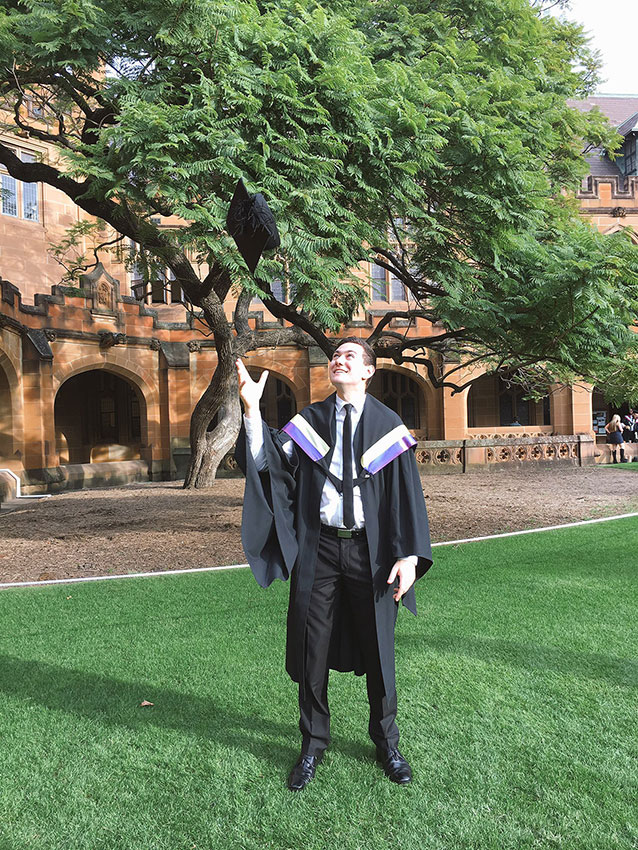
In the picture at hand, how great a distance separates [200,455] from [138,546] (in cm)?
668

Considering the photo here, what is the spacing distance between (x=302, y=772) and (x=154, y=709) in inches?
45.0

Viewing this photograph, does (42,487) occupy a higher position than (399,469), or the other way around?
(399,469)

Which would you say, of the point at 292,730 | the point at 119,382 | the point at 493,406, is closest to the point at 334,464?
the point at 292,730

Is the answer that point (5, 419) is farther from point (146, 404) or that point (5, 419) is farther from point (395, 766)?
point (395, 766)

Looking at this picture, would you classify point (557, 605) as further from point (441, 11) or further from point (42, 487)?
point (42, 487)

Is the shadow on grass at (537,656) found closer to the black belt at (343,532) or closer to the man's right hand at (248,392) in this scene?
the black belt at (343,532)

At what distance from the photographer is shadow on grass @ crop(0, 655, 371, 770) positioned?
321 cm

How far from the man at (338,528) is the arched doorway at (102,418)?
19.8m

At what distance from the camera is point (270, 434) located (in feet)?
9.77

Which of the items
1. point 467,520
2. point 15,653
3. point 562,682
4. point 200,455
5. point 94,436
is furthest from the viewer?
point 94,436

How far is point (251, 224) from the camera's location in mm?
3096

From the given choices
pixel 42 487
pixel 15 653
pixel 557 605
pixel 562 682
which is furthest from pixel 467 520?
pixel 42 487

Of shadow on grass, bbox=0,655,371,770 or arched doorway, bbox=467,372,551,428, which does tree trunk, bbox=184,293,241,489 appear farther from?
arched doorway, bbox=467,372,551,428

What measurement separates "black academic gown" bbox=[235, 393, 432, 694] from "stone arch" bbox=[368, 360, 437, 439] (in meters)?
18.4
